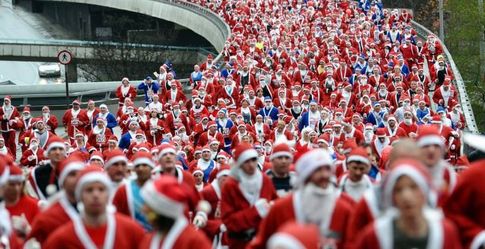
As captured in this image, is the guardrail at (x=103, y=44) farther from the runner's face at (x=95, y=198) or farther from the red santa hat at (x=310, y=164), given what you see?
the runner's face at (x=95, y=198)

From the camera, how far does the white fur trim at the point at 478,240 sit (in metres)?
7.74

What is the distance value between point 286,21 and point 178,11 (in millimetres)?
18169

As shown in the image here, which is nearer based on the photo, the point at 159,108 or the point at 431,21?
the point at 159,108

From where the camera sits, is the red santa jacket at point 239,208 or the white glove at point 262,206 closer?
the white glove at point 262,206

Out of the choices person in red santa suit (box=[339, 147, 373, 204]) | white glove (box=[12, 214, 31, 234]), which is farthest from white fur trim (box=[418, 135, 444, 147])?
white glove (box=[12, 214, 31, 234])

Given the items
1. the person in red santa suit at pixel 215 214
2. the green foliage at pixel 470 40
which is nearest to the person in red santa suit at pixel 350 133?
the person in red santa suit at pixel 215 214

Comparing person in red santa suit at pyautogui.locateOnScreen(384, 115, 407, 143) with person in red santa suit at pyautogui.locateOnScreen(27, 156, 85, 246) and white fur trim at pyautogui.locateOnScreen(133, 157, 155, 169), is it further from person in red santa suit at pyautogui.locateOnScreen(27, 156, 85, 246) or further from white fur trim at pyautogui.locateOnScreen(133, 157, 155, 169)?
person in red santa suit at pyautogui.locateOnScreen(27, 156, 85, 246)

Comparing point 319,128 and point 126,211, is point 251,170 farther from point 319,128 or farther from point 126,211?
point 319,128

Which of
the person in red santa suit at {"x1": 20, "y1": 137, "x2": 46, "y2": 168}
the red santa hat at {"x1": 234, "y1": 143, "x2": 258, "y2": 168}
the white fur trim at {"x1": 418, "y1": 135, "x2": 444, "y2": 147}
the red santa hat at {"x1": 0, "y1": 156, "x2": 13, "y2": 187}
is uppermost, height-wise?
the white fur trim at {"x1": 418, "y1": 135, "x2": 444, "y2": 147}

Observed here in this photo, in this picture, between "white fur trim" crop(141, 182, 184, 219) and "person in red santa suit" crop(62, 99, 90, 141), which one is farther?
"person in red santa suit" crop(62, 99, 90, 141)

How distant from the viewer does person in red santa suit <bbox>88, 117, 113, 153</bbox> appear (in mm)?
25609

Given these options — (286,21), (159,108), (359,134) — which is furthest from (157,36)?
(359,134)

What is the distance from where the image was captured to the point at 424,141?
9.32m

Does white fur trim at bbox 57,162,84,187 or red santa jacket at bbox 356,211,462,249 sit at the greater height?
white fur trim at bbox 57,162,84,187
